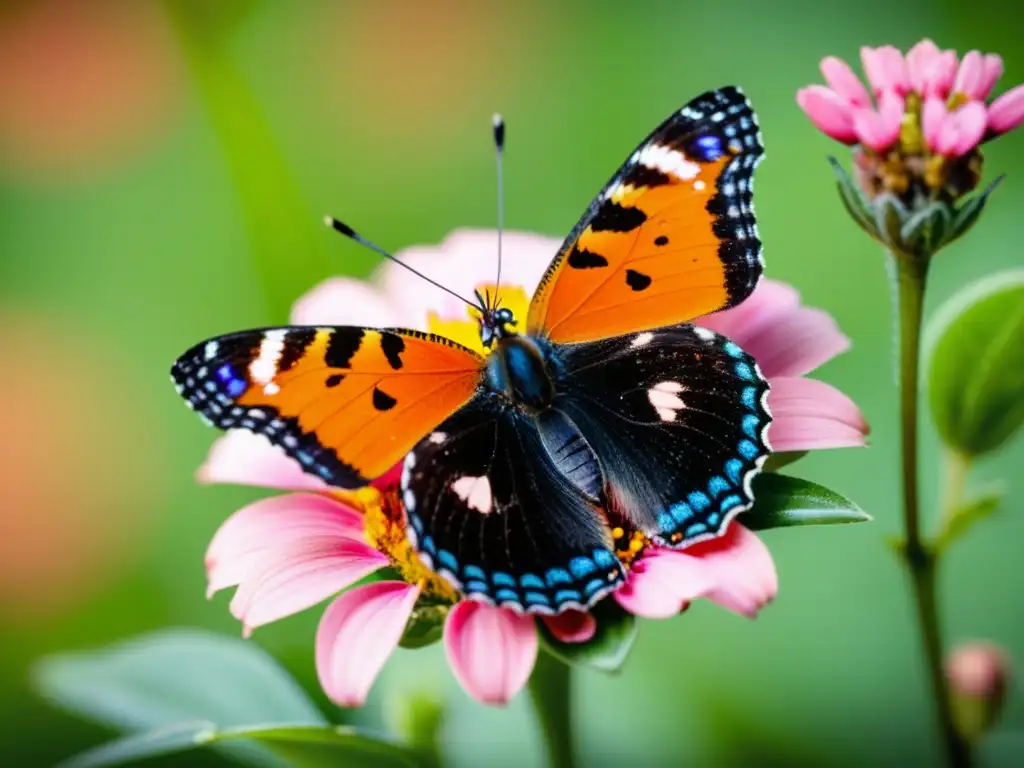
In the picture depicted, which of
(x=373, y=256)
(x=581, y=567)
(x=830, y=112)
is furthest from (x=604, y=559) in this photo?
(x=373, y=256)

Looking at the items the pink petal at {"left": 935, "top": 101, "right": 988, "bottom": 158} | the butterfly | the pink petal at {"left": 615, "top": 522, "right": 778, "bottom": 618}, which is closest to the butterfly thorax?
the butterfly

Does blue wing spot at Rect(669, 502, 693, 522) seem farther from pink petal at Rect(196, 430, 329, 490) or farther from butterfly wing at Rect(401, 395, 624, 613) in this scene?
pink petal at Rect(196, 430, 329, 490)

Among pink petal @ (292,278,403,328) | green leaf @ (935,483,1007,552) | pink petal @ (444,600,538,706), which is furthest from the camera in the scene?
pink petal @ (292,278,403,328)

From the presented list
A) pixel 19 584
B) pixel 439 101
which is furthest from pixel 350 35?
pixel 19 584

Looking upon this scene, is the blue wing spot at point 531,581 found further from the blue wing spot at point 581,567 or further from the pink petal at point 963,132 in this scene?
the pink petal at point 963,132

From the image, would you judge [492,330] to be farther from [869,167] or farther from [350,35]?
[350,35]

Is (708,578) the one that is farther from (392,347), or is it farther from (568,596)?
(392,347)
